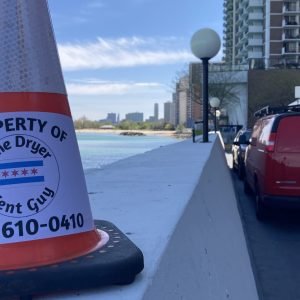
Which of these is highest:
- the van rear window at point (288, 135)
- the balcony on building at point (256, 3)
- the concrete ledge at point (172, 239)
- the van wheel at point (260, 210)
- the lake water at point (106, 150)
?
the balcony on building at point (256, 3)

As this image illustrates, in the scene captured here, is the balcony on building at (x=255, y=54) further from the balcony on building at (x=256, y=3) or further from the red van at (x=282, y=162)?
the red van at (x=282, y=162)

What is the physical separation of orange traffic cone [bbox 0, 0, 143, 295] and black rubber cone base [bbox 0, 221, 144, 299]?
0.09 ft

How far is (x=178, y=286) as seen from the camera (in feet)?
6.64

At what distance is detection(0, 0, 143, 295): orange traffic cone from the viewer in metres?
1.81

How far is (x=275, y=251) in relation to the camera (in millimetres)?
6520

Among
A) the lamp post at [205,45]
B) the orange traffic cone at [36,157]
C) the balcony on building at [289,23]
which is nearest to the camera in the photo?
the orange traffic cone at [36,157]

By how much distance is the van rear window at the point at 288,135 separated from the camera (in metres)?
7.85

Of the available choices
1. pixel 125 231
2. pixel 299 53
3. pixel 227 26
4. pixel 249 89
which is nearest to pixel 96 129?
pixel 125 231

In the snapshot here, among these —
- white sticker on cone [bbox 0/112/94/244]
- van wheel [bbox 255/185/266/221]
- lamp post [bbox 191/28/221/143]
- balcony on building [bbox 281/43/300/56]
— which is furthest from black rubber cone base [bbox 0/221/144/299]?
balcony on building [bbox 281/43/300/56]

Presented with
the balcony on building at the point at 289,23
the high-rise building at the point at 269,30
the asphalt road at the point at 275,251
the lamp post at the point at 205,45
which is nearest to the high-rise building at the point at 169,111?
the high-rise building at the point at 269,30

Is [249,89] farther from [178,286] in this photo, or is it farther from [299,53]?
[178,286]

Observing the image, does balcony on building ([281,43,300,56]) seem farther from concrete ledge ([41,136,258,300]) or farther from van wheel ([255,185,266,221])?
concrete ledge ([41,136,258,300])

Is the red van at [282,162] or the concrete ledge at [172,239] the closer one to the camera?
the concrete ledge at [172,239]

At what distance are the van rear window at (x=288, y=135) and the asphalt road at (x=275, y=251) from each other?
4.33 ft
